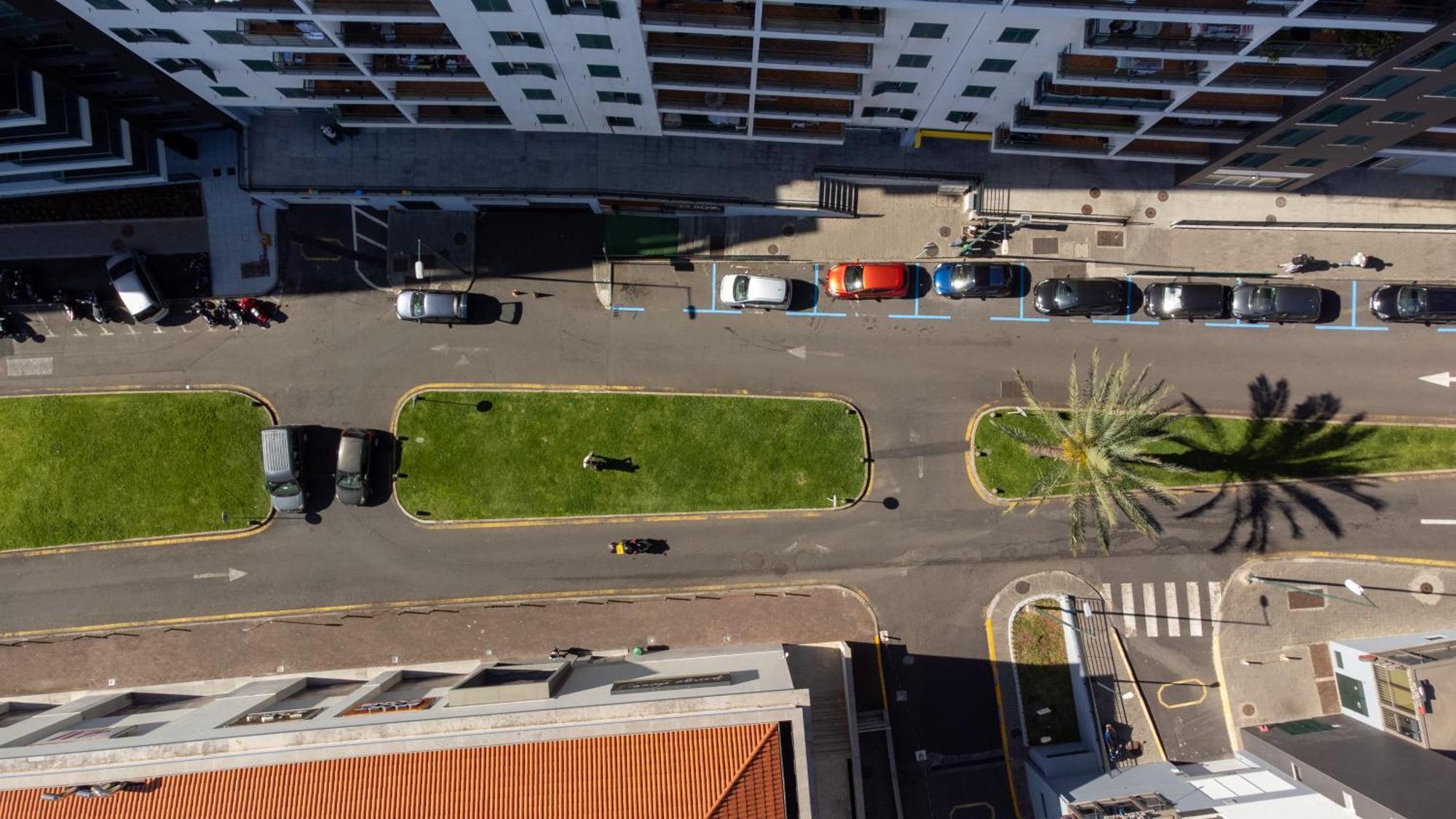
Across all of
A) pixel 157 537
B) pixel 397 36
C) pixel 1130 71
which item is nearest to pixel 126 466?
pixel 157 537

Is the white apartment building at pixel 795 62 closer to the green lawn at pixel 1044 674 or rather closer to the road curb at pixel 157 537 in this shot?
the road curb at pixel 157 537

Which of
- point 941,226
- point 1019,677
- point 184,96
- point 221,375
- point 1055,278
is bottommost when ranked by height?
point 1019,677

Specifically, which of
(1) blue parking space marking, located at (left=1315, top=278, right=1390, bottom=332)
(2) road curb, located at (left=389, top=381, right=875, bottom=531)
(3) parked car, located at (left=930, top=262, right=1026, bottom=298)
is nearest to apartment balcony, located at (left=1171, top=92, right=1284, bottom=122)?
(3) parked car, located at (left=930, top=262, right=1026, bottom=298)

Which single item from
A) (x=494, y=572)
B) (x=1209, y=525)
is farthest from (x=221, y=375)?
(x=1209, y=525)

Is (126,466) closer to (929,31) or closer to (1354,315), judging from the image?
(929,31)

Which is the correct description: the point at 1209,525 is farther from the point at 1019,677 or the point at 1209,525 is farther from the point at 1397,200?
the point at 1397,200

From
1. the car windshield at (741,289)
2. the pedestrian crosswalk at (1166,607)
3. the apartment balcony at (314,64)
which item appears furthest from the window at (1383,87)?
the apartment balcony at (314,64)

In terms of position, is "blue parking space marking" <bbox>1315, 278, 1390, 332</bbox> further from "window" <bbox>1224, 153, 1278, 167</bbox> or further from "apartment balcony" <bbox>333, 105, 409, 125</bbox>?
"apartment balcony" <bbox>333, 105, 409, 125</bbox>
